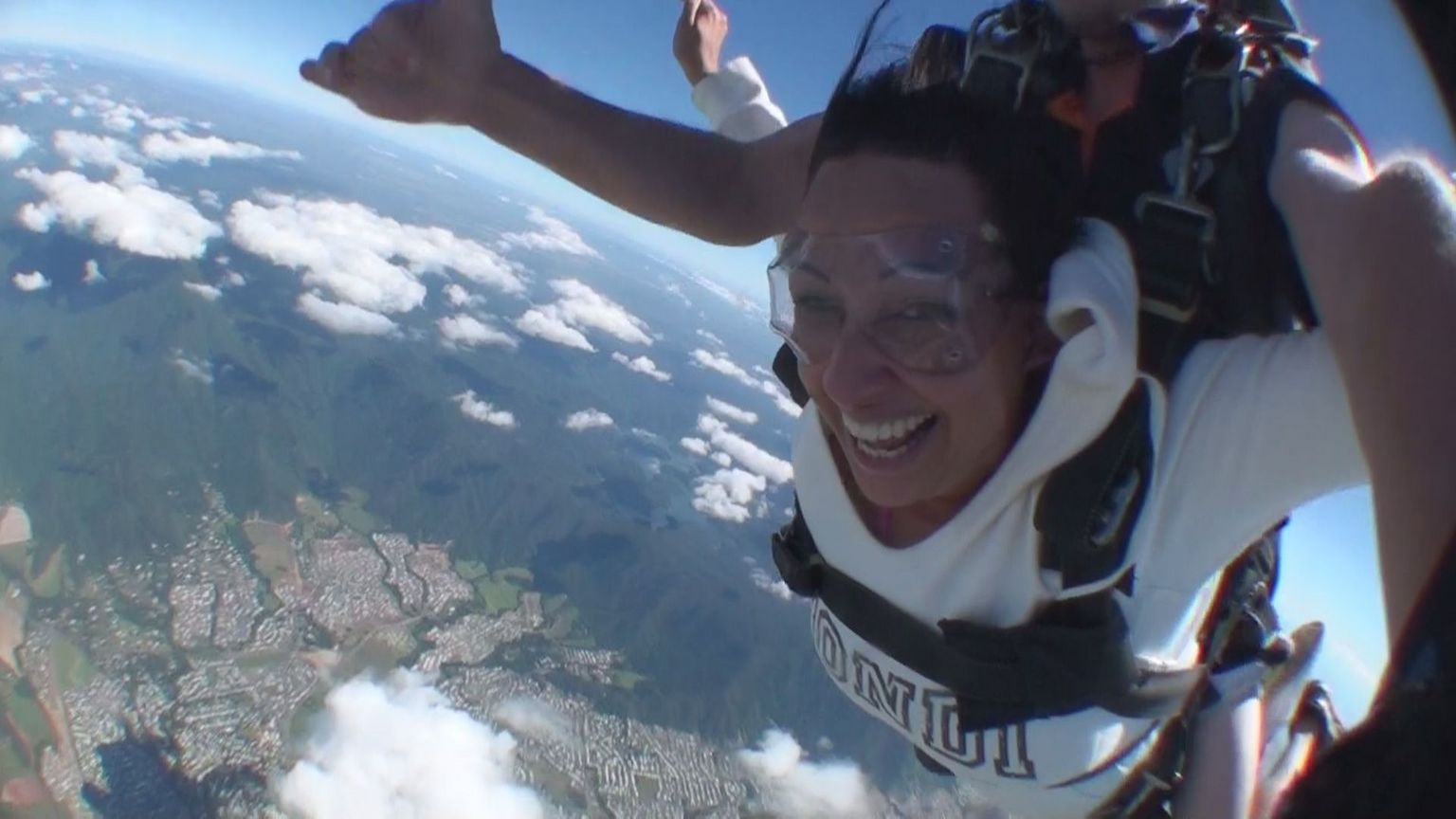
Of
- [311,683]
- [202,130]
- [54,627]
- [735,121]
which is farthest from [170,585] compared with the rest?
[202,130]

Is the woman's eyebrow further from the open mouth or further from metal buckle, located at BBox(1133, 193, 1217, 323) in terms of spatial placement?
metal buckle, located at BBox(1133, 193, 1217, 323)

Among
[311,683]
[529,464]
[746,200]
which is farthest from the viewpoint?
[529,464]

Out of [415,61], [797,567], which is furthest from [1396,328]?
[415,61]

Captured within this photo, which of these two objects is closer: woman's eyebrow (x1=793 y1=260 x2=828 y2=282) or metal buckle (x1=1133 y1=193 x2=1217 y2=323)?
metal buckle (x1=1133 y1=193 x2=1217 y2=323)

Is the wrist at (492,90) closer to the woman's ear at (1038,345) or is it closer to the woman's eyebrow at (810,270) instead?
the woman's eyebrow at (810,270)

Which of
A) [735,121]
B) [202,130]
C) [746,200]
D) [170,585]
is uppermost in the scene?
[735,121]

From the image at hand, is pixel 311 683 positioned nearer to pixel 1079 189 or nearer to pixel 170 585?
pixel 170 585

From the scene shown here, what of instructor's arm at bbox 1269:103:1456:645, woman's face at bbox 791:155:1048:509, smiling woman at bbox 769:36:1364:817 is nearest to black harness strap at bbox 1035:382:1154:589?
smiling woman at bbox 769:36:1364:817
